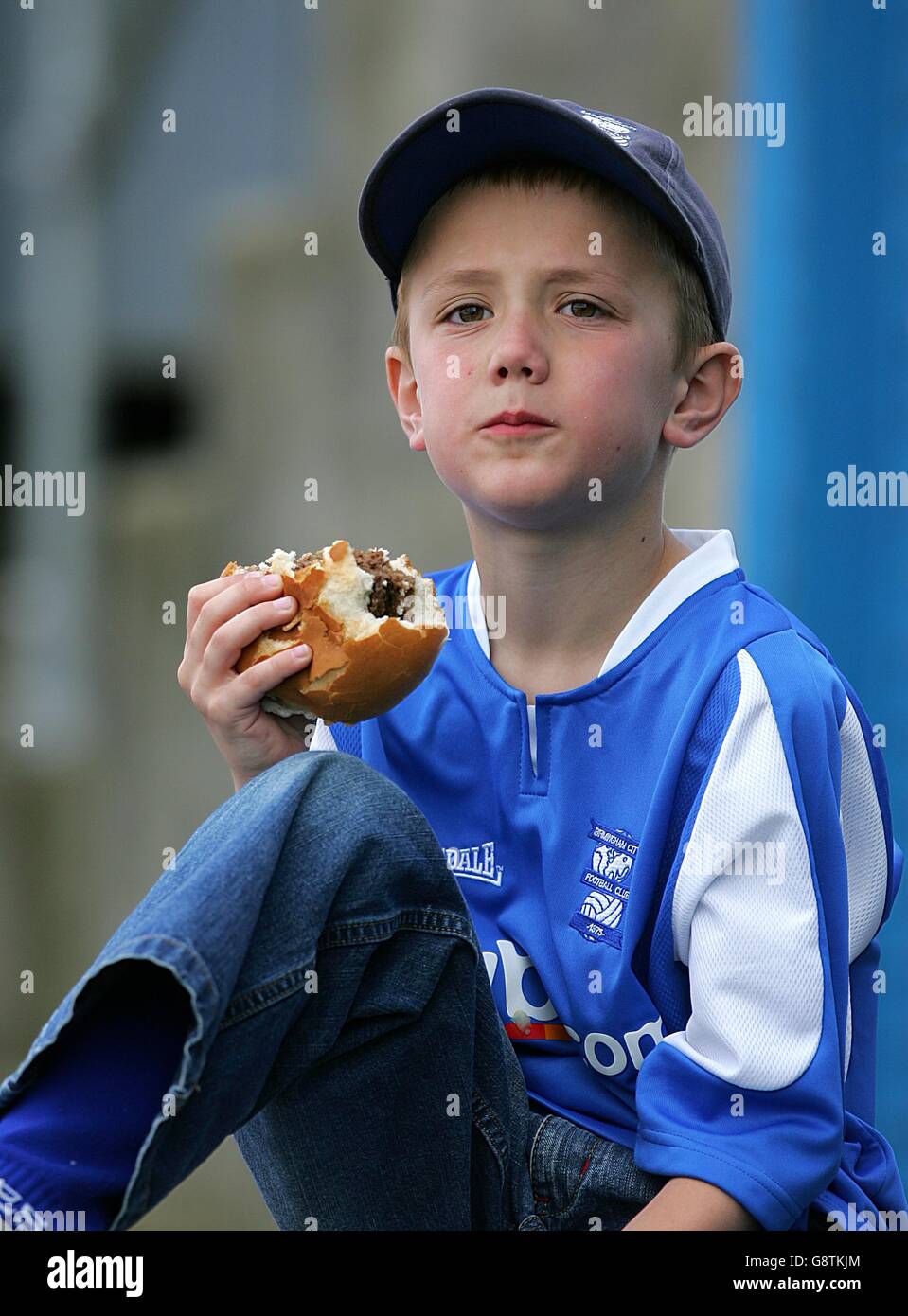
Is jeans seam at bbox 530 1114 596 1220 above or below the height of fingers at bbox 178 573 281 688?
below

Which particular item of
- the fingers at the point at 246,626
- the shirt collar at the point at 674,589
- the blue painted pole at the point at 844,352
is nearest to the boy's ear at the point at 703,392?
the shirt collar at the point at 674,589

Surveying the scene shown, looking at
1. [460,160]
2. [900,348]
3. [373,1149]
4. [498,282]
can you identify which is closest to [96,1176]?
[373,1149]

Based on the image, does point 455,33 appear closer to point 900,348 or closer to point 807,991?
point 900,348

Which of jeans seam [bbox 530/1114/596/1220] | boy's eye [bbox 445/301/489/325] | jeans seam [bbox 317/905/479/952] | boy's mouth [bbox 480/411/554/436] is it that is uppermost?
boy's eye [bbox 445/301/489/325]

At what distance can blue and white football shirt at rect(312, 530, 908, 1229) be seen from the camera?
1.20 meters

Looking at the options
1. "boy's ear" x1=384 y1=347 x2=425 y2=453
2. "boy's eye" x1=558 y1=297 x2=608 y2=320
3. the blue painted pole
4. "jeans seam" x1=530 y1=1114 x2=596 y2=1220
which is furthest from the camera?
the blue painted pole

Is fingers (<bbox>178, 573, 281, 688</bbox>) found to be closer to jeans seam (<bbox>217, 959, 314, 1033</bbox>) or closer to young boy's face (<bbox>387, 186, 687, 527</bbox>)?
young boy's face (<bbox>387, 186, 687, 527</bbox>)

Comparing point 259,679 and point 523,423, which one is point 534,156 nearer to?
point 523,423

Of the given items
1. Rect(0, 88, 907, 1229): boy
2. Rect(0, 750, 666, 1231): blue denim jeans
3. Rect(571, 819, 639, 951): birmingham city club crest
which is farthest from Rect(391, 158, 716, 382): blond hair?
Rect(0, 750, 666, 1231): blue denim jeans

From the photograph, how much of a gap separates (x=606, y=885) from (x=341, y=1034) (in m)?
0.28

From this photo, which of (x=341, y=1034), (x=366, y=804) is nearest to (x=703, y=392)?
(x=366, y=804)

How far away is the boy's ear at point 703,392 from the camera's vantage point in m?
1.52

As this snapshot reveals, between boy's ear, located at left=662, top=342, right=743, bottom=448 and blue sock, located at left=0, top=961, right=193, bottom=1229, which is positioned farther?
boy's ear, located at left=662, top=342, right=743, bottom=448

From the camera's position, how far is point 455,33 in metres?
3.03
